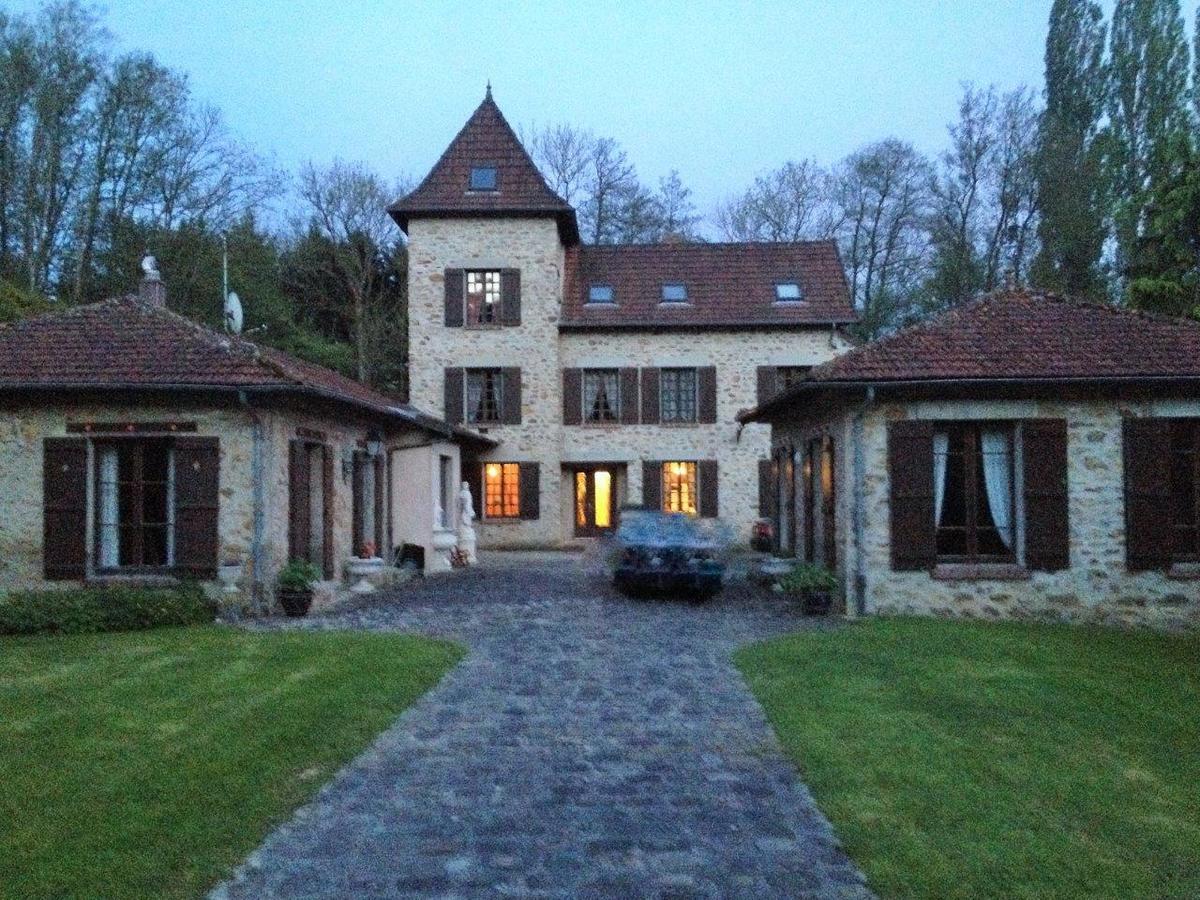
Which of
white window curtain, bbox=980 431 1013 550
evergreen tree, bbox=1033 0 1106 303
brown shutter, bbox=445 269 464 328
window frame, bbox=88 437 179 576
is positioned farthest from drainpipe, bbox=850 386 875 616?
evergreen tree, bbox=1033 0 1106 303

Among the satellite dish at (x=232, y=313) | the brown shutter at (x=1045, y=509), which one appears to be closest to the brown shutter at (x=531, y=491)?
the satellite dish at (x=232, y=313)

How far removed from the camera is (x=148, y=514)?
44.7 ft

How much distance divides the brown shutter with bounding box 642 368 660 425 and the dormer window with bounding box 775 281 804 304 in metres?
3.96

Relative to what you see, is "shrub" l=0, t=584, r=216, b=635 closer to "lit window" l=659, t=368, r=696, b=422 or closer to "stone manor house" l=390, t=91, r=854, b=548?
"stone manor house" l=390, t=91, r=854, b=548

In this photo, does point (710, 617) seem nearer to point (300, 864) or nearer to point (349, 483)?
point (349, 483)

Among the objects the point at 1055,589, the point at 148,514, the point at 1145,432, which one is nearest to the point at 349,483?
the point at 148,514

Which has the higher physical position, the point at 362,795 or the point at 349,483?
the point at 349,483

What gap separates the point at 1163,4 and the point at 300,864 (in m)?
41.7

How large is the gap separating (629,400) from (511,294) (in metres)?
4.09

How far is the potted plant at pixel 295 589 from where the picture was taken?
13266mm

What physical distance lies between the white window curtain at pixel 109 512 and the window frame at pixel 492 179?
14.8 metres

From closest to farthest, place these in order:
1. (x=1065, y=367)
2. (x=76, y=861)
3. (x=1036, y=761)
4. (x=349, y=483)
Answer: (x=76, y=861), (x=1036, y=761), (x=1065, y=367), (x=349, y=483)

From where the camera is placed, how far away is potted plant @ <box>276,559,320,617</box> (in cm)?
1327

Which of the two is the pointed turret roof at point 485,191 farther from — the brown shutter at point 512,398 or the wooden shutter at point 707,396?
the wooden shutter at point 707,396
